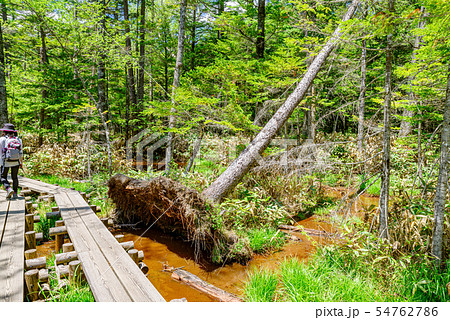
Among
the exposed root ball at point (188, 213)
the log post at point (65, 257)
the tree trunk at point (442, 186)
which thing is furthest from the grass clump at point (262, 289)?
the log post at point (65, 257)

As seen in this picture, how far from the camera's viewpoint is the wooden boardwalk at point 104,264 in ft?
8.13

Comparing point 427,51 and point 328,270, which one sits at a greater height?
point 427,51

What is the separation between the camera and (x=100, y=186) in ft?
25.2

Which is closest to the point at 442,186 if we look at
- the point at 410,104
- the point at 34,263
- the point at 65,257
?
the point at 410,104

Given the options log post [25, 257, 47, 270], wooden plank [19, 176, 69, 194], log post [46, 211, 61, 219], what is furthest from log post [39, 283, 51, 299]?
wooden plank [19, 176, 69, 194]

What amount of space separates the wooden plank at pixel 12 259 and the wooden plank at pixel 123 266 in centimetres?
89

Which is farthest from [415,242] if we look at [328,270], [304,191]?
[304,191]

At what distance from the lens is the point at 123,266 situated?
2.95m

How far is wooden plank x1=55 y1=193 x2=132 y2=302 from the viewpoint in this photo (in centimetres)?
248

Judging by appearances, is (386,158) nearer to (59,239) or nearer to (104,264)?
(104,264)

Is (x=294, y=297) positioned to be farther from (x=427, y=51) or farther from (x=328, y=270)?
(x=427, y=51)

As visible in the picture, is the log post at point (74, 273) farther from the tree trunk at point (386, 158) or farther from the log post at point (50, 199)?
the tree trunk at point (386, 158)

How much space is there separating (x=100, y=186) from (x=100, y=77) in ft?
18.9

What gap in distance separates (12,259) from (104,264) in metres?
1.19
